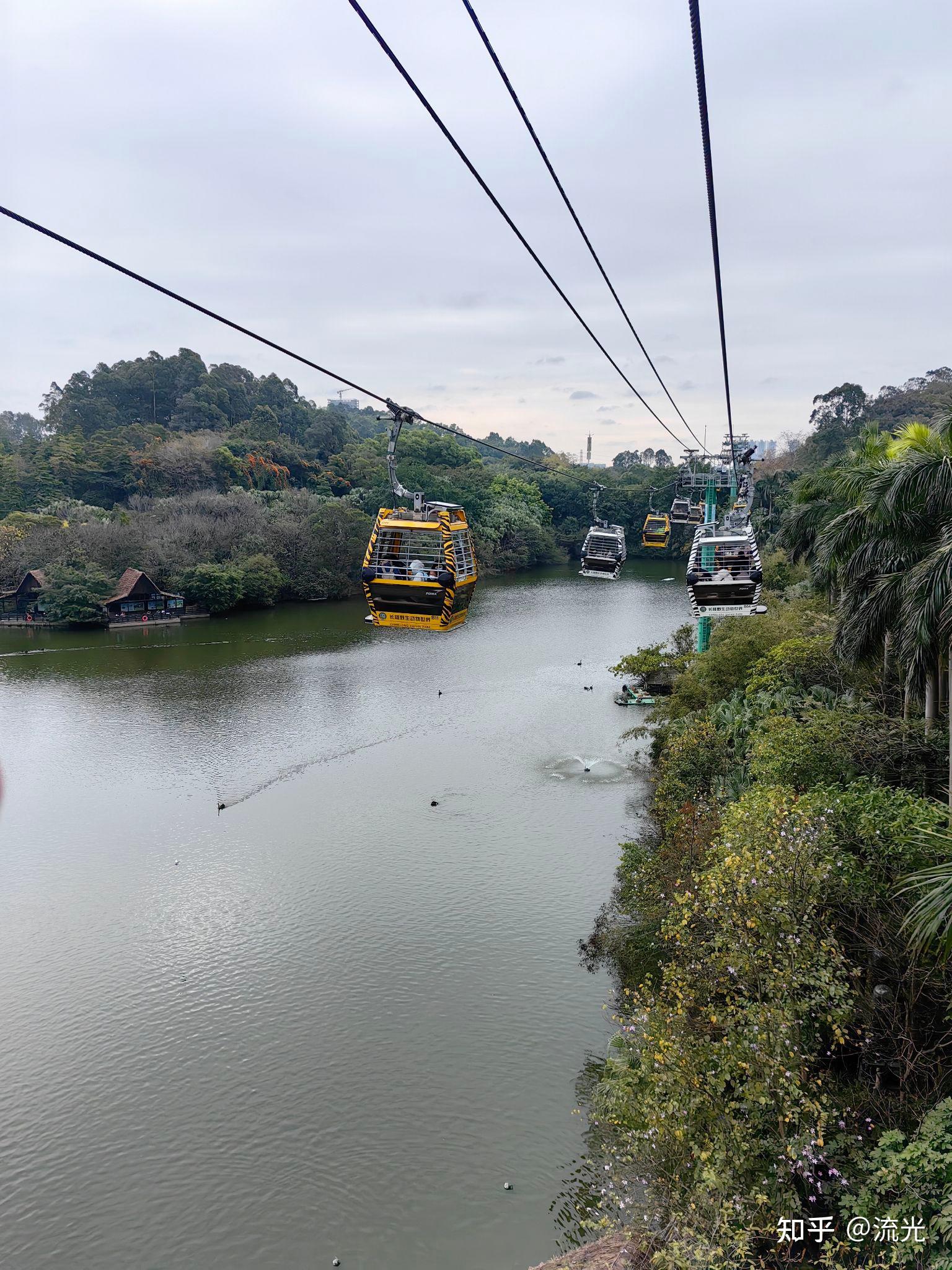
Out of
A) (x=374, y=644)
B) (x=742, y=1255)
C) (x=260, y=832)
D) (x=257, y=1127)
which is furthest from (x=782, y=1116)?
(x=374, y=644)

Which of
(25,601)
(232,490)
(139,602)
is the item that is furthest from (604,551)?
(232,490)

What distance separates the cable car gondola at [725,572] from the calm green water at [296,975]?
6.00m

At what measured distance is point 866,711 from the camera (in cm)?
1516

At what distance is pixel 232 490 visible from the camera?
58.6m

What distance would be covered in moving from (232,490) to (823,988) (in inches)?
2171

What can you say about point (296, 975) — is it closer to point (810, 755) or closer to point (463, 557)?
point (463, 557)

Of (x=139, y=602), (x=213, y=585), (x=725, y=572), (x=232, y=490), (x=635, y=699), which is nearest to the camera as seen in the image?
→ (x=725, y=572)

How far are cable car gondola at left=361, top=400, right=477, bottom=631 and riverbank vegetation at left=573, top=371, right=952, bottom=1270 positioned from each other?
5.15 metres

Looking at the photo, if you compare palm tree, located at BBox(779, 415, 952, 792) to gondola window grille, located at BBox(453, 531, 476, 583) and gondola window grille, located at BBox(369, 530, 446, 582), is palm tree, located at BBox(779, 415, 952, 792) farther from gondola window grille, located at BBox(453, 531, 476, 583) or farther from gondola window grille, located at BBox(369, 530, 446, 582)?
gondola window grille, located at BBox(369, 530, 446, 582)

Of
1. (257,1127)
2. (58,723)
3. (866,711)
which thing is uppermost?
(866,711)

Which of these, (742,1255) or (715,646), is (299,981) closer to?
(742,1255)

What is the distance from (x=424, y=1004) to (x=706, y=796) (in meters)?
6.25

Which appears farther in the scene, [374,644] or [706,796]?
[374,644]

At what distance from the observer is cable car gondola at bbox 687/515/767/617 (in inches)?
738
